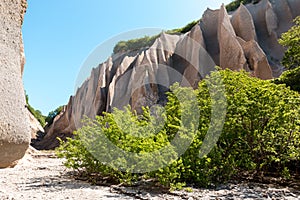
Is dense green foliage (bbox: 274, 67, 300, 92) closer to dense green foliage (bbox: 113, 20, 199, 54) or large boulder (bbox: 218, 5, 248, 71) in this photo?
large boulder (bbox: 218, 5, 248, 71)

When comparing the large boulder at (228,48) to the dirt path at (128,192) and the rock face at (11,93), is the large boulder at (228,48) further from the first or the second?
the rock face at (11,93)

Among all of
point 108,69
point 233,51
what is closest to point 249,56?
point 233,51

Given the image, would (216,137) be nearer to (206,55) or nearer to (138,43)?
(206,55)

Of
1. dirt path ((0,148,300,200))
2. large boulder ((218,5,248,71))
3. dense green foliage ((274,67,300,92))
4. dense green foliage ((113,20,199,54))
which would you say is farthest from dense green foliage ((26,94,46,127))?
dirt path ((0,148,300,200))

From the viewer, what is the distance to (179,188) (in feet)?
15.2

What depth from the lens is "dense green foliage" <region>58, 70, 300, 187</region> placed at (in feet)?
17.1

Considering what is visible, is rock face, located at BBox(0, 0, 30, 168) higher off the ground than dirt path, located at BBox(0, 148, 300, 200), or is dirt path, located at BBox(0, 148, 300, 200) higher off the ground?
rock face, located at BBox(0, 0, 30, 168)

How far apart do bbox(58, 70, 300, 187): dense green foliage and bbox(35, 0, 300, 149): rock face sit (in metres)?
12.6

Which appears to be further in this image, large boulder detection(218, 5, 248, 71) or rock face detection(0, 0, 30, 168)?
large boulder detection(218, 5, 248, 71)

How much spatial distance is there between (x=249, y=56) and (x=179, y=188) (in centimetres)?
1577

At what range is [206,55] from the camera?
20203 mm

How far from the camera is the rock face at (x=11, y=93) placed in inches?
37.2

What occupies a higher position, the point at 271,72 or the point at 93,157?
the point at 271,72

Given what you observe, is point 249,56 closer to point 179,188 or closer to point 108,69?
point 108,69
